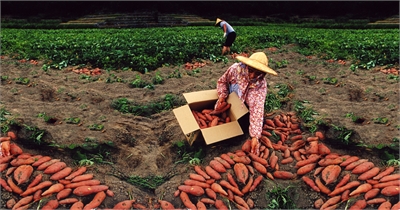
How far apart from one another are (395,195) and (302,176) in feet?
2.98

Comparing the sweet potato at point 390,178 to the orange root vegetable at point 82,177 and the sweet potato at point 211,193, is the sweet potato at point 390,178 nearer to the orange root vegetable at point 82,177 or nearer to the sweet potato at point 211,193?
the sweet potato at point 211,193

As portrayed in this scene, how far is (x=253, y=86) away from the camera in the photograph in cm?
392

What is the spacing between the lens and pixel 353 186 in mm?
3283

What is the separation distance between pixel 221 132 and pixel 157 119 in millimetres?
1489

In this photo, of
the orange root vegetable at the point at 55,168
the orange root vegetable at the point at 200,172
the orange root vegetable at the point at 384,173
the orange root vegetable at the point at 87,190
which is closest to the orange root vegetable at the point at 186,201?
the orange root vegetable at the point at 200,172

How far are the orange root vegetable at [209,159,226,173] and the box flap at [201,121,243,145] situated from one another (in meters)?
0.23

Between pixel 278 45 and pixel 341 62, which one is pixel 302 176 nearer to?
pixel 341 62

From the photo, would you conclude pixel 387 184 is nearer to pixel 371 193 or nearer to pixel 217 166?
pixel 371 193

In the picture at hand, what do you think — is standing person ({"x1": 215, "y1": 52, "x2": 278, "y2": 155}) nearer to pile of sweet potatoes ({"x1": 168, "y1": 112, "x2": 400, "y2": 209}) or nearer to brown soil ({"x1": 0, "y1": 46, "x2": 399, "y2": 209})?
pile of sweet potatoes ({"x1": 168, "y1": 112, "x2": 400, "y2": 209})

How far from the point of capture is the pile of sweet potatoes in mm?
3184

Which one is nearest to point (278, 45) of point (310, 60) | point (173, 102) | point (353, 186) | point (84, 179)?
point (310, 60)

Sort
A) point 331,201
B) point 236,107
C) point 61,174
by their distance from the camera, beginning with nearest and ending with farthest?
1. point 331,201
2. point 61,174
3. point 236,107

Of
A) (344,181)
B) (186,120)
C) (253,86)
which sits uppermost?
(253,86)

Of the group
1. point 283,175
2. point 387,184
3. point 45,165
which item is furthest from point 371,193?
point 45,165
